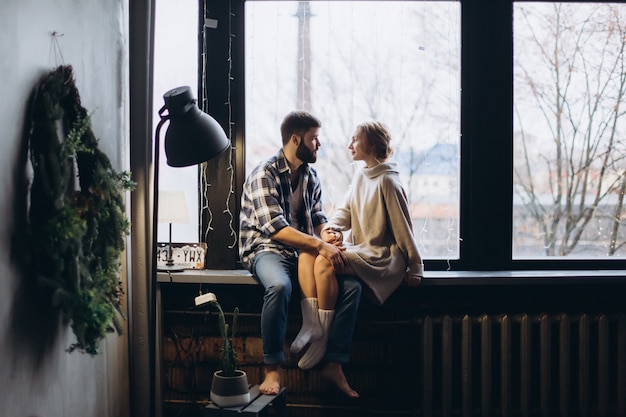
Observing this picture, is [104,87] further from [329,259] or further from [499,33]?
[499,33]

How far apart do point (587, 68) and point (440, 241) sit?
1.26 m

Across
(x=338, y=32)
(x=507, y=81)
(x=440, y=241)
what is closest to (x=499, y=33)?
(x=507, y=81)

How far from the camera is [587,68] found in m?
3.94

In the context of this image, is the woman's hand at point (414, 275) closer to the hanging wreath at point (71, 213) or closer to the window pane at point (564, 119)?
the window pane at point (564, 119)

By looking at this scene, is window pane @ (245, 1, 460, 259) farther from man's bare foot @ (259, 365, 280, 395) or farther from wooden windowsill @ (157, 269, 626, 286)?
man's bare foot @ (259, 365, 280, 395)

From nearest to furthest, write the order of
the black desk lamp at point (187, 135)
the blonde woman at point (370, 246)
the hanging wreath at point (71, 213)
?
the hanging wreath at point (71, 213), the black desk lamp at point (187, 135), the blonde woman at point (370, 246)

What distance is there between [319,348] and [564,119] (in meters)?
1.87

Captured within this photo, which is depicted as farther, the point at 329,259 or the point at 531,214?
the point at 531,214

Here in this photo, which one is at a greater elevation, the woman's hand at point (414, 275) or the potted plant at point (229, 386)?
the woman's hand at point (414, 275)

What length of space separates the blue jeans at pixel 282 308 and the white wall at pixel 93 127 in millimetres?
716

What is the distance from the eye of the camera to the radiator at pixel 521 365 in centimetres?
362

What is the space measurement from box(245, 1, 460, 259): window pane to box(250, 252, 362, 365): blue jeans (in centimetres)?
64

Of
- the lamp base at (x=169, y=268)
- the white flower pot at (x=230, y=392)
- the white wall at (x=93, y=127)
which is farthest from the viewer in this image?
the lamp base at (x=169, y=268)

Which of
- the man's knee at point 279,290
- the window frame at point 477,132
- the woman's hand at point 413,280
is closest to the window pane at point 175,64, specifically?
the window frame at point 477,132
